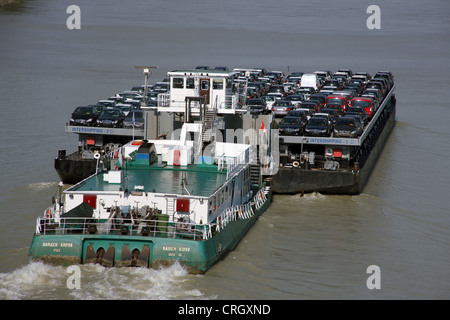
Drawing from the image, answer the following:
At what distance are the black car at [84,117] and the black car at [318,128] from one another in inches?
425

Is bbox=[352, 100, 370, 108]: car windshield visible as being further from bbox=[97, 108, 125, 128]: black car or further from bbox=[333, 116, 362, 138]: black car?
bbox=[97, 108, 125, 128]: black car

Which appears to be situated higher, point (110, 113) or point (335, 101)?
point (335, 101)

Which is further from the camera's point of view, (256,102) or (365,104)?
(365,104)

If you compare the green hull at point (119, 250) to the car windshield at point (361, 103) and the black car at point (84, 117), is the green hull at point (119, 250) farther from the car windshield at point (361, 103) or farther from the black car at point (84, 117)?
the car windshield at point (361, 103)

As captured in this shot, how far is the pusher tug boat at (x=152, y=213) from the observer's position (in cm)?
2539

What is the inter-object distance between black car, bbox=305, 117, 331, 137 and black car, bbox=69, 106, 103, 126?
10.8 metres

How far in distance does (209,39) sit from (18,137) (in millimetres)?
59497

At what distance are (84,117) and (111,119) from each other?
1.44 meters

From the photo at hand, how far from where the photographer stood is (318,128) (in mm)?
39875

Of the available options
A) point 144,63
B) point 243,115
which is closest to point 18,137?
point 243,115

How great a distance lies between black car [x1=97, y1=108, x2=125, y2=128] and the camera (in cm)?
4138
